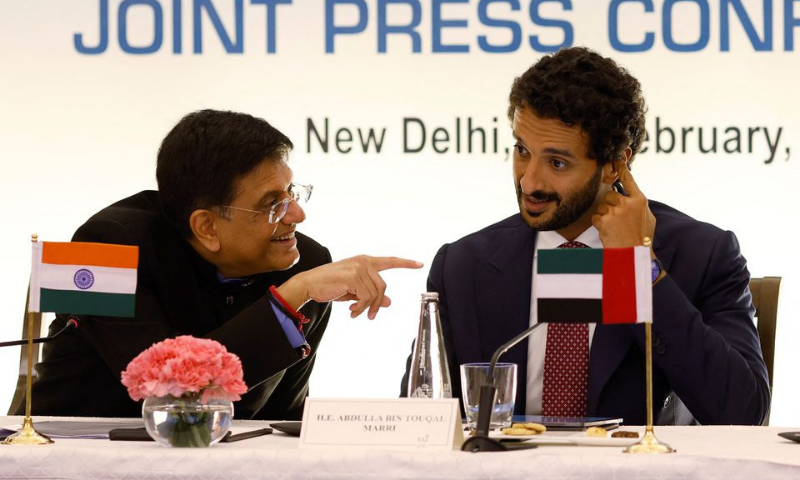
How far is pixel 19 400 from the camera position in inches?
112

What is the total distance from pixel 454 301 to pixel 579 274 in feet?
2.77

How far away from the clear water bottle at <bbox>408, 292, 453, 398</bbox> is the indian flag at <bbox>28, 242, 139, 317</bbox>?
52cm

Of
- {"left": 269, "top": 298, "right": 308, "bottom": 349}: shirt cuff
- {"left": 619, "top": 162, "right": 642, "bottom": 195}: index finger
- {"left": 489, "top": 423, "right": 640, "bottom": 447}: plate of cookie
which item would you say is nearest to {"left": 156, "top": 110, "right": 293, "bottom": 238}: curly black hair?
{"left": 269, "top": 298, "right": 308, "bottom": 349}: shirt cuff

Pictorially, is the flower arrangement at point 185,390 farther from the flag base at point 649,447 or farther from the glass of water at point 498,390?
the flag base at point 649,447

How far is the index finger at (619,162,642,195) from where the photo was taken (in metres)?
2.58

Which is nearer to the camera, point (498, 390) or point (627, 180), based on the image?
point (498, 390)

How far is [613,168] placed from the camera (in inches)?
106

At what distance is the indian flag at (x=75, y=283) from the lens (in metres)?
1.99

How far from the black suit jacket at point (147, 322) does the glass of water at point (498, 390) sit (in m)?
0.50

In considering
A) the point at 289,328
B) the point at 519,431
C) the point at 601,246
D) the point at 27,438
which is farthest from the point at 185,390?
the point at 601,246

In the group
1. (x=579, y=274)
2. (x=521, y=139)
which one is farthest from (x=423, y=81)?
(x=579, y=274)

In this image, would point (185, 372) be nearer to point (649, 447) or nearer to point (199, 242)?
point (649, 447)

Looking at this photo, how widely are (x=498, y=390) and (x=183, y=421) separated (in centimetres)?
54

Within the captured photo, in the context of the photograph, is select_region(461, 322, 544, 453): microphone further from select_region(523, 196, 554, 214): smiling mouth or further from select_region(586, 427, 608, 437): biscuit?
select_region(523, 196, 554, 214): smiling mouth
